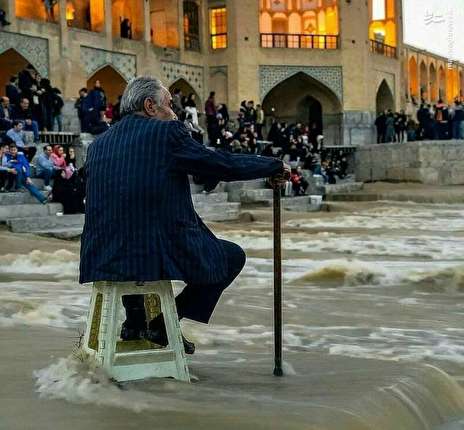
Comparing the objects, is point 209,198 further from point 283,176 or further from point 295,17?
point 295,17

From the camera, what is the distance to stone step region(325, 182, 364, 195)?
73.4 feet

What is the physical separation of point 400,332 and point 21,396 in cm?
256

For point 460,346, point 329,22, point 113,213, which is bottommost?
point 460,346

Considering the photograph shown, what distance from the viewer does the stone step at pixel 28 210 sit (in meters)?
11.8

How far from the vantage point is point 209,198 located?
1619 centimetres

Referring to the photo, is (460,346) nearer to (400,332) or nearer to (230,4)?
(400,332)

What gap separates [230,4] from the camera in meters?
30.9

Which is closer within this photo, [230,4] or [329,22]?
[230,4]

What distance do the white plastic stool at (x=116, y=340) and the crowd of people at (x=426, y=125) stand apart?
2725 cm

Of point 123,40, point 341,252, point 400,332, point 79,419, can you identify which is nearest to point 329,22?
point 123,40

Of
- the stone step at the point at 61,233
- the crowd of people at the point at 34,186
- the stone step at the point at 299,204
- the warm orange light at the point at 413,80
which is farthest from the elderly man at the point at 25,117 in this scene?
the warm orange light at the point at 413,80

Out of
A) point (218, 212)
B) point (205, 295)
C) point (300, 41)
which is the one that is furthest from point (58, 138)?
point (300, 41)

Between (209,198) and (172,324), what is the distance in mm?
13075

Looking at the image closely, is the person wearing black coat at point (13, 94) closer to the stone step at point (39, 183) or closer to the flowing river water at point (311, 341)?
the stone step at point (39, 183)
